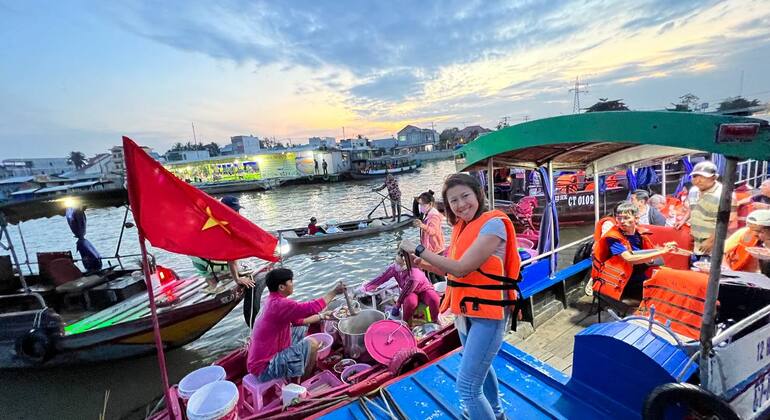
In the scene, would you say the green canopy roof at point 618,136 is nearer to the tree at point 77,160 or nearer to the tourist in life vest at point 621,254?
the tourist in life vest at point 621,254

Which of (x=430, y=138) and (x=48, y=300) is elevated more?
(x=430, y=138)

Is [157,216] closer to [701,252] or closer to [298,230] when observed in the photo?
[701,252]

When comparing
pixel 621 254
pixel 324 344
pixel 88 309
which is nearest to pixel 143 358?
pixel 88 309

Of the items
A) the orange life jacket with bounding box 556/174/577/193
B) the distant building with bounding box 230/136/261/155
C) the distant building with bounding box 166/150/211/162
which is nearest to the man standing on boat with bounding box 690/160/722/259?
the orange life jacket with bounding box 556/174/577/193

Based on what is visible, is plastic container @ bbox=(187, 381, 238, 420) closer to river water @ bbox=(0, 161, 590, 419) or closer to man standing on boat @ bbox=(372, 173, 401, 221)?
river water @ bbox=(0, 161, 590, 419)

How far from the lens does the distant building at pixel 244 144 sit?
69.2 m

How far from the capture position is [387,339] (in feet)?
14.4

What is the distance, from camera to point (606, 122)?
2496 mm

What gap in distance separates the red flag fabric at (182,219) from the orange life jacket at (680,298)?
4301mm

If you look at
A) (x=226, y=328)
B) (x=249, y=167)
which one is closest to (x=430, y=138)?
(x=249, y=167)

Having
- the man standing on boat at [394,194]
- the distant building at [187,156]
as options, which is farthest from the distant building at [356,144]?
the man standing on boat at [394,194]

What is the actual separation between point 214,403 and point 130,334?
4.66 m

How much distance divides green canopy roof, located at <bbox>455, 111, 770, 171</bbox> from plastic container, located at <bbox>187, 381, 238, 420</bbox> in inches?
145

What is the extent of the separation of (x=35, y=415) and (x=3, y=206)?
14.9 feet
